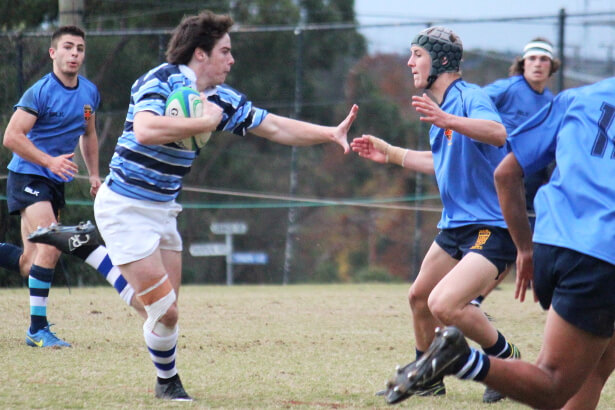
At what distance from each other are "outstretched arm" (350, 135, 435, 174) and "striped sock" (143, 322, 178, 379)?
5.01 ft

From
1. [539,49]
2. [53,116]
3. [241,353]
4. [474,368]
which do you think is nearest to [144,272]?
[474,368]

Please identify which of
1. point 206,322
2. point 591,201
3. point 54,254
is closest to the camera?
point 591,201

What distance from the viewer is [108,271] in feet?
17.4

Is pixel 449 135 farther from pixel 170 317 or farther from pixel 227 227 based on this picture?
pixel 227 227

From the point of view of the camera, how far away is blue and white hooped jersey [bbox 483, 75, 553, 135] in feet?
26.2

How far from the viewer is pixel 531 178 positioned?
312 inches

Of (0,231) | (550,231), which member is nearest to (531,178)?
(550,231)

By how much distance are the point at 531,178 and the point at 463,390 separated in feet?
11.0

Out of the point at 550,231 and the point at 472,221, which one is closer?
the point at 550,231

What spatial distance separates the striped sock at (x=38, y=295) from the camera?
619 cm

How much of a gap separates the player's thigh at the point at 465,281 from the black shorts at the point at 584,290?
3.78 feet

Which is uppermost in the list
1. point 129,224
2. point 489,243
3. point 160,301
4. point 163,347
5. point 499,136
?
Result: point 499,136

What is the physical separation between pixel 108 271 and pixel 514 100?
430 cm

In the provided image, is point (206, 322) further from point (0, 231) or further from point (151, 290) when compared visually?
point (0, 231)
